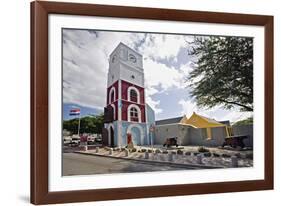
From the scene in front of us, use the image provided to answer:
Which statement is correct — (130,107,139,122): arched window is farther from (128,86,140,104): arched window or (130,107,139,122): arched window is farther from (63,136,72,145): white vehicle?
(63,136,72,145): white vehicle

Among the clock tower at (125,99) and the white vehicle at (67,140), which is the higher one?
the clock tower at (125,99)

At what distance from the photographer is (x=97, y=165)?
44.9 inches

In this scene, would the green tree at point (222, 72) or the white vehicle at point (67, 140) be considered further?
the green tree at point (222, 72)

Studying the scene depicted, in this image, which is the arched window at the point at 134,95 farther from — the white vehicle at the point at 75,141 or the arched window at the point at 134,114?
the white vehicle at the point at 75,141

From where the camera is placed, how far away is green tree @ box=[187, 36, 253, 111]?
123 cm

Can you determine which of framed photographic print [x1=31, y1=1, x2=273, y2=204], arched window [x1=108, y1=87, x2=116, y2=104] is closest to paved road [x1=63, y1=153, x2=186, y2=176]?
framed photographic print [x1=31, y1=1, x2=273, y2=204]

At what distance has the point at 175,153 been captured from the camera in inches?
47.5

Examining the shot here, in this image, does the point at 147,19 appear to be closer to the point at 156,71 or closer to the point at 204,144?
the point at 156,71

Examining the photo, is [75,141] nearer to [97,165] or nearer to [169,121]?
[97,165]

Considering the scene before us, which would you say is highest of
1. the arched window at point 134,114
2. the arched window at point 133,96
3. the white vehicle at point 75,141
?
the arched window at point 133,96

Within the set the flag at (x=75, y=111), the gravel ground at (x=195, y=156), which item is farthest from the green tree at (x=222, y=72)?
the flag at (x=75, y=111)

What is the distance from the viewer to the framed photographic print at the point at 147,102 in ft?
3.61

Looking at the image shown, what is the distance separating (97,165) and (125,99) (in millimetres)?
155

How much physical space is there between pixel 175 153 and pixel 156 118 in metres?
0.09
